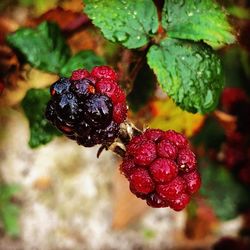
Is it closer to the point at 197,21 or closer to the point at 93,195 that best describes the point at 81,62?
the point at 197,21

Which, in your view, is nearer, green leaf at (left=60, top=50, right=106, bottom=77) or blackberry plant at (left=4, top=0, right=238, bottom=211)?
blackberry plant at (left=4, top=0, right=238, bottom=211)

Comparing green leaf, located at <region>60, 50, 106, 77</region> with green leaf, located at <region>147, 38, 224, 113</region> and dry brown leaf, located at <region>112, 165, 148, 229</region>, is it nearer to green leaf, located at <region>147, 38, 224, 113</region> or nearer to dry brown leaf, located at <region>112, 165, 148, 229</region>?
green leaf, located at <region>147, 38, 224, 113</region>

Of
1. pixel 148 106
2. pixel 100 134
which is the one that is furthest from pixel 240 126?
pixel 100 134

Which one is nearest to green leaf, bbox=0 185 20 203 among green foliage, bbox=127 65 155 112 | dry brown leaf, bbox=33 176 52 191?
dry brown leaf, bbox=33 176 52 191

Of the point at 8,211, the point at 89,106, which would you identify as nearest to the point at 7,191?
the point at 8,211

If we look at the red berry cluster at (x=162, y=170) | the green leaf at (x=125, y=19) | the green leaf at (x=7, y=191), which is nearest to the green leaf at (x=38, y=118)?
the green leaf at (x=125, y=19)

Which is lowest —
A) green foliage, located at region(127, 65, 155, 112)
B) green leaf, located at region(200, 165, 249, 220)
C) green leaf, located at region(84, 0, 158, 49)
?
green leaf, located at region(200, 165, 249, 220)
